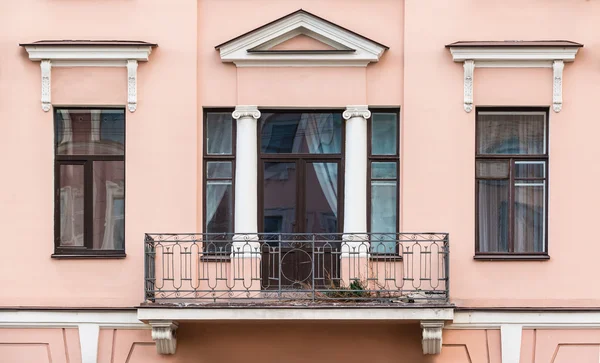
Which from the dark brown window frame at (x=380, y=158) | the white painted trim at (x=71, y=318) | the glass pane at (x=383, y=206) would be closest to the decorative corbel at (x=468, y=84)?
the dark brown window frame at (x=380, y=158)

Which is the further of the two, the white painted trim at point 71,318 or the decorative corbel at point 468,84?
the decorative corbel at point 468,84

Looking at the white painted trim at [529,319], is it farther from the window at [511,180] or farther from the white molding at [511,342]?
the window at [511,180]

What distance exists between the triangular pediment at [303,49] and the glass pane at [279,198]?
4.75 feet

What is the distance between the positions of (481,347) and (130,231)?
4.81 metres

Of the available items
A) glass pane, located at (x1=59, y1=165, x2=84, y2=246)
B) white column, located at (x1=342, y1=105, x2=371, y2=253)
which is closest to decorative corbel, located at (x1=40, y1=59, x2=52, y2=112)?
glass pane, located at (x1=59, y1=165, x2=84, y2=246)

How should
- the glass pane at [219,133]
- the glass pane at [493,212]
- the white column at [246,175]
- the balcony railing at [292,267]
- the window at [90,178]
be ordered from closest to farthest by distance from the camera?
the balcony railing at [292,267]
the white column at [246,175]
the glass pane at [493,212]
the window at [90,178]
the glass pane at [219,133]

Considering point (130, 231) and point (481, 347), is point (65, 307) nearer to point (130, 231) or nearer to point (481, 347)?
point (130, 231)

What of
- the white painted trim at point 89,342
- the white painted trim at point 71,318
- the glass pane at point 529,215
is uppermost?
the glass pane at point 529,215

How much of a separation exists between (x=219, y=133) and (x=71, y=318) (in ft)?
10.2

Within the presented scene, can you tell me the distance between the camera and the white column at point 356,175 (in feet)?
52.8

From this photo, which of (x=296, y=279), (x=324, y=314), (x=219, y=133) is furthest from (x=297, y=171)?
(x=324, y=314)

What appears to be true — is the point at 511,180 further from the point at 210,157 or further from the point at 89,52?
the point at 89,52

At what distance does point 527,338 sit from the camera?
51.9ft

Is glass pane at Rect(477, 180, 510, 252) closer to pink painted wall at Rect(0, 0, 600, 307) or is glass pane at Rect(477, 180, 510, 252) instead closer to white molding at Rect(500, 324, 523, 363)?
pink painted wall at Rect(0, 0, 600, 307)
